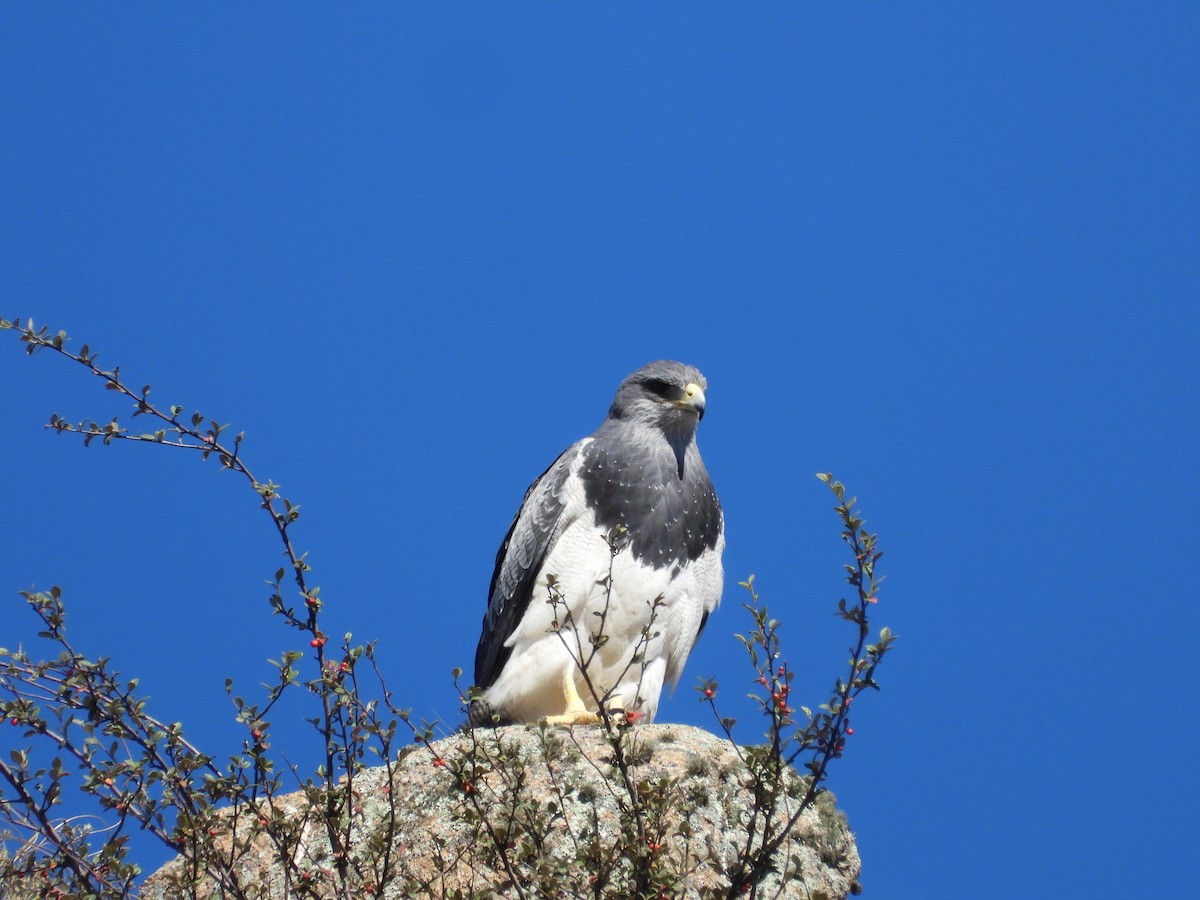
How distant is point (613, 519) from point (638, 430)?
729 millimetres

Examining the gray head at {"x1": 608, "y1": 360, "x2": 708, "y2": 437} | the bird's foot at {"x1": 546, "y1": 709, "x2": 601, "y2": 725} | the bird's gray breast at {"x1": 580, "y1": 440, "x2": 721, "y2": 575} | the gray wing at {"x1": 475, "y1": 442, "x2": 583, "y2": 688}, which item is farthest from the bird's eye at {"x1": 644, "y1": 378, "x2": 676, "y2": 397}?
the bird's foot at {"x1": 546, "y1": 709, "x2": 601, "y2": 725}

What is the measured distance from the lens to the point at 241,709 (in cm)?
393

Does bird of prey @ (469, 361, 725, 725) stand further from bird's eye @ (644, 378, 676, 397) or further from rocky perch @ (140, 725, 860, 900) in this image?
rocky perch @ (140, 725, 860, 900)

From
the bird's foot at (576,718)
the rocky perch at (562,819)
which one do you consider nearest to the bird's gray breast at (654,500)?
the bird's foot at (576,718)

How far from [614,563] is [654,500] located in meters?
0.46

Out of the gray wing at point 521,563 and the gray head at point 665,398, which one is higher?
the gray head at point 665,398

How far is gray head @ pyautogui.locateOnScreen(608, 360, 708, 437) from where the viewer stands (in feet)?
25.6

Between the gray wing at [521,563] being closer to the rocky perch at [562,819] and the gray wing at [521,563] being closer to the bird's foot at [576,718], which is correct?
the bird's foot at [576,718]

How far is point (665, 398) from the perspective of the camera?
310 inches

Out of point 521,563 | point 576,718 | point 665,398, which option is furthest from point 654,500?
point 576,718

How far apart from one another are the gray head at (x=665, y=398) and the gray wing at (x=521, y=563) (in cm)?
46

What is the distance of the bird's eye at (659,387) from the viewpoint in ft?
25.8

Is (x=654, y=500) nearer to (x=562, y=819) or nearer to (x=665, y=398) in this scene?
(x=665, y=398)

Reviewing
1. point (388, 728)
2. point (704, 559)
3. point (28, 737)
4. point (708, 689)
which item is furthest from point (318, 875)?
point (704, 559)
